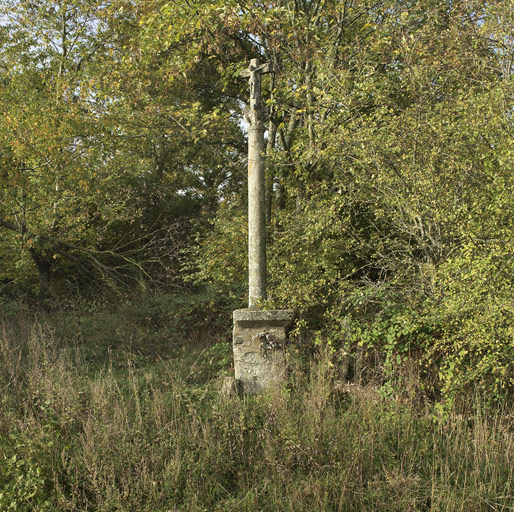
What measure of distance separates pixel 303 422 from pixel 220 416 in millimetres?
732

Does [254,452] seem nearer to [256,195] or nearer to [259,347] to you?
[259,347]

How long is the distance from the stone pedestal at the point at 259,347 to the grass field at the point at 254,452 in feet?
0.75

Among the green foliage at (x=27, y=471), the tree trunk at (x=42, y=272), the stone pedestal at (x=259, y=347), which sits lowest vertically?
the green foliage at (x=27, y=471)

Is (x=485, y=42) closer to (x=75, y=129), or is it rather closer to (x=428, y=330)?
(x=428, y=330)

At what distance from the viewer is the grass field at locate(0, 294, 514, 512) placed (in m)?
2.99

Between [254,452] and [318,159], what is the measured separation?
11.8 feet

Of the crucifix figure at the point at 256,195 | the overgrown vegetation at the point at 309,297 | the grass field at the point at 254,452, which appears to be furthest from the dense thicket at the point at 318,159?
the grass field at the point at 254,452

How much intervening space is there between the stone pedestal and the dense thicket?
0.41 metres

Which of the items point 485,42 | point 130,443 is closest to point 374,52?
point 485,42

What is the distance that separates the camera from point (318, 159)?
562 centimetres

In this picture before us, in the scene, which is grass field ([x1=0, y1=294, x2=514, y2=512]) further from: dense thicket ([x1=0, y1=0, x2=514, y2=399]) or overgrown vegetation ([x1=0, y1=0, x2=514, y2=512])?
dense thicket ([x1=0, y1=0, x2=514, y2=399])

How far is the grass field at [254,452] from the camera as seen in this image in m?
2.99

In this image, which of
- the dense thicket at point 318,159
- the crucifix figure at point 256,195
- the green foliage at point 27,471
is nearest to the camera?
the green foliage at point 27,471

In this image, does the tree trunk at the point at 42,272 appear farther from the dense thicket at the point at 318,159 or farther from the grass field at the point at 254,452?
the grass field at the point at 254,452
